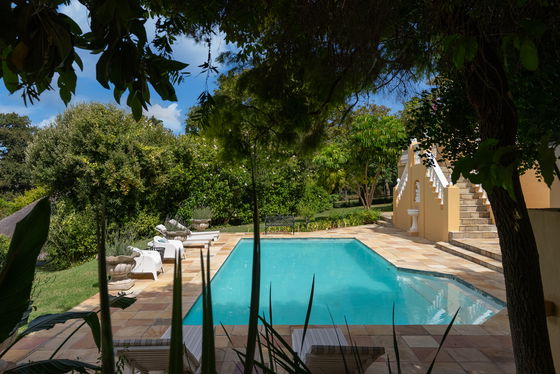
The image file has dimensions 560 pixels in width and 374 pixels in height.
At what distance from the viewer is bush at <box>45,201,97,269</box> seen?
10.6 m

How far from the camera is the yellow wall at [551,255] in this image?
9.87 ft

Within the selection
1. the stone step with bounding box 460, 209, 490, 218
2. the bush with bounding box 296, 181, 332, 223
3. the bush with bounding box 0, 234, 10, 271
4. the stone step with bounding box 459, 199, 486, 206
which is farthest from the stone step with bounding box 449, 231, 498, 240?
the bush with bounding box 0, 234, 10, 271

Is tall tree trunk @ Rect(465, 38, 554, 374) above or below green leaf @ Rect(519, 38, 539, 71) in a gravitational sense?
below

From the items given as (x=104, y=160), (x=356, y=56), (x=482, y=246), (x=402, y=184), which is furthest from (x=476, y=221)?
(x=104, y=160)

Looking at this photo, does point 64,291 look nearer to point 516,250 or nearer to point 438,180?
point 516,250

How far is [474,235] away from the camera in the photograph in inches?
437

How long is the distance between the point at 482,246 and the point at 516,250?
27.8 ft

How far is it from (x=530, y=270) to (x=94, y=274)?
27.6ft

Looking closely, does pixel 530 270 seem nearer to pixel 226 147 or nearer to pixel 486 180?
pixel 486 180

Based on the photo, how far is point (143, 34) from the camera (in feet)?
5.13

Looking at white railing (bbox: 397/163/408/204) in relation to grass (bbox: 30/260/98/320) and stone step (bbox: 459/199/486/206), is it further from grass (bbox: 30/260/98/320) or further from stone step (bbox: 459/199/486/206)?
grass (bbox: 30/260/98/320)

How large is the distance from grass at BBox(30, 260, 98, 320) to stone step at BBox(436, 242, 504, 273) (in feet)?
26.2

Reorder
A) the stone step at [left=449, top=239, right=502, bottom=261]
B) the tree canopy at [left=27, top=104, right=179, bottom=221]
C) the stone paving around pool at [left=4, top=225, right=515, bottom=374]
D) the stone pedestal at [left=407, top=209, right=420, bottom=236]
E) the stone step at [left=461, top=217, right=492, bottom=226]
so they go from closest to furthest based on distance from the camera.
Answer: the stone paving around pool at [left=4, top=225, right=515, bottom=374] → the stone step at [left=449, top=239, right=502, bottom=261] → the stone step at [left=461, top=217, right=492, bottom=226] → the stone pedestal at [left=407, top=209, right=420, bottom=236] → the tree canopy at [left=27, top=104, right=179, bottom=221]

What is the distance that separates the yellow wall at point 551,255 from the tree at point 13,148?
1662 inches
